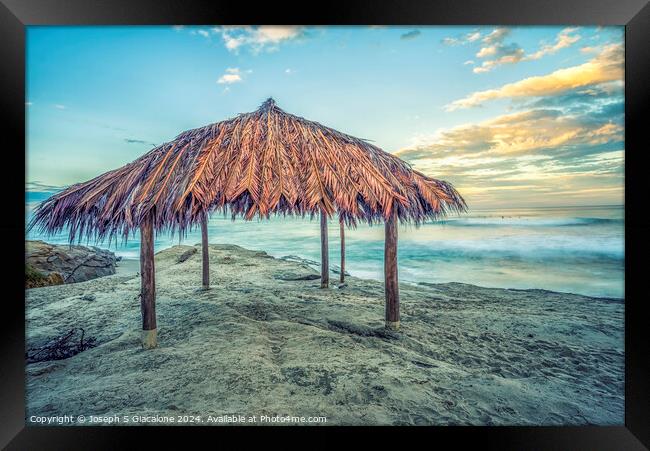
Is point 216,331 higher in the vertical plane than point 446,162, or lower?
lower

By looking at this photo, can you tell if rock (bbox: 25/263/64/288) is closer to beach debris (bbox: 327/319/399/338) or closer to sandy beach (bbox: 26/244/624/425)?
sandy beach (bbox: 26/244/624/425)

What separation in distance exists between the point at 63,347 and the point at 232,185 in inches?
89.8

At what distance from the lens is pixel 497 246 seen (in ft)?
15.7

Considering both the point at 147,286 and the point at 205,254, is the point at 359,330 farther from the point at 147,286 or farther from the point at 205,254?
the point at 205,254

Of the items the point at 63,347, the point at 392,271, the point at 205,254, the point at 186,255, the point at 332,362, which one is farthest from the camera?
the point at 186,255

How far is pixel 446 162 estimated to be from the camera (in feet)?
11.1

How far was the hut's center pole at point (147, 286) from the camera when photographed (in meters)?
2.22

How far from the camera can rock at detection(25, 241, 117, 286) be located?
343 cm

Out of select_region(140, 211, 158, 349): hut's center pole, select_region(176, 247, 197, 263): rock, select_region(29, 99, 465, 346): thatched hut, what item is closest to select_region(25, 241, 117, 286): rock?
select_region(176, 247, 197, 263): rock
